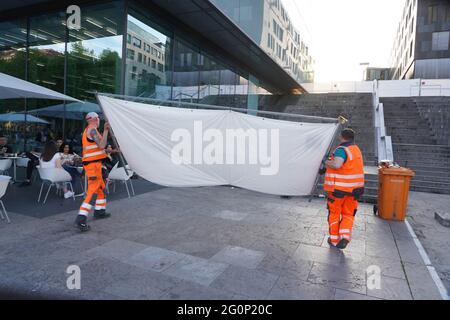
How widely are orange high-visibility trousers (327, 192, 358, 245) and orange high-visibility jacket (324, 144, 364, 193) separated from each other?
0.17 m

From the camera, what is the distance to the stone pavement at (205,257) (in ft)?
11.3

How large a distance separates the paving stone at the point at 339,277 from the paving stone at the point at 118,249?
7.94ft

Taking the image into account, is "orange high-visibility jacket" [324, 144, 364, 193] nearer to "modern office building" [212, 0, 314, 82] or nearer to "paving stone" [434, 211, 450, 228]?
"paving stone" [434, 211, 450, 228]

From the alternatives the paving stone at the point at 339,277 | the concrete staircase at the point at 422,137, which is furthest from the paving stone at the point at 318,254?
the concrete staircase at the point at 422,137

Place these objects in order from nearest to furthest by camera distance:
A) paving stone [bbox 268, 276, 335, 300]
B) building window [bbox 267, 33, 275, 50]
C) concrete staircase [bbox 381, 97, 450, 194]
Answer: paving stone [bbox 268, 276, 335, 300] → concrete staircase [bbox 381, 97, 450, 194] → building window [bbox 267, 33, 275, 50]

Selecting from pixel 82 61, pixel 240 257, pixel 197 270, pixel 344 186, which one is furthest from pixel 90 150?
pixel 82 61

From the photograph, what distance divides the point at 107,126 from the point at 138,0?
21.1 feet

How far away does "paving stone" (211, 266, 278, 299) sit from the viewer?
343 centimetres

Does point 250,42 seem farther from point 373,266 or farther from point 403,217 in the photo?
point 373,266

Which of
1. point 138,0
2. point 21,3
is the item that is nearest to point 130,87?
point 138,0

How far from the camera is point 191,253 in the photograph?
4.45 meters

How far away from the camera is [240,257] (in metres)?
4.39

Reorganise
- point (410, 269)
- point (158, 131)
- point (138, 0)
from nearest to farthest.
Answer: point (410, 269) < point (158, 131) < point (138, 0)

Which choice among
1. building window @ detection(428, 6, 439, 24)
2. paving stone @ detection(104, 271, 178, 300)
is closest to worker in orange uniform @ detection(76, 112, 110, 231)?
paving stone @ detection(104, 271, 178, 300)
